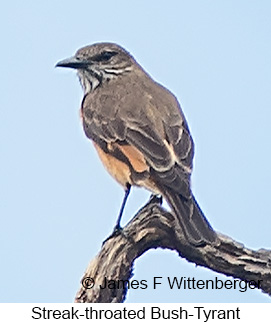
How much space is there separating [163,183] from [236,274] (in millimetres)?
1068

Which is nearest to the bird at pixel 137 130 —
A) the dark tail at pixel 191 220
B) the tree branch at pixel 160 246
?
the dark tail at pixel 191 220

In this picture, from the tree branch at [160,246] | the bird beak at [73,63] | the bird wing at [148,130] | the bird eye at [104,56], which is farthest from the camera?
the bird eye at [104,56]

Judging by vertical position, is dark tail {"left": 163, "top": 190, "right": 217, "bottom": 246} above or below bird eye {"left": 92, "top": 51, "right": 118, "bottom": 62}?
below

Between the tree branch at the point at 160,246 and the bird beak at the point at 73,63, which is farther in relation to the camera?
the bird beak at the point at 73,63

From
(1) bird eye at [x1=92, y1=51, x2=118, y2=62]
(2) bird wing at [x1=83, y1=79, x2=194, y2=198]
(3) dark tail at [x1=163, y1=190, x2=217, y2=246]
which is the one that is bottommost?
(3) dark tail at [x1=163, y1=190, x2=217, y2=246]

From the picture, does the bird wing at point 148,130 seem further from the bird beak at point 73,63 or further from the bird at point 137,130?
the bird beak at point 73,63

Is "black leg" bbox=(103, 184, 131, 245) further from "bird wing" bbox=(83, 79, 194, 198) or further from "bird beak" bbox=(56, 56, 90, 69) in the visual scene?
"bird beak" bbox=(56, 56, 90, 69)

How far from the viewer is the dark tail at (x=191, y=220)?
898 cm

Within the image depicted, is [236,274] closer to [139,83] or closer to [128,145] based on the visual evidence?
[128,145]

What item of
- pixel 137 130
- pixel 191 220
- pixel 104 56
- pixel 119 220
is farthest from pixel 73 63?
pixel 191 220

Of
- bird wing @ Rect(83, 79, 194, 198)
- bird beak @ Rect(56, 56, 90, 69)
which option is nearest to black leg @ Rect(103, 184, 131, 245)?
bird wing @ Rect(83, 79, 194, 198)

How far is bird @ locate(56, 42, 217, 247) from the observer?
9320 mm

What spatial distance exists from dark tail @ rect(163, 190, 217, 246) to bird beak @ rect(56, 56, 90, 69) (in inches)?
88.8
